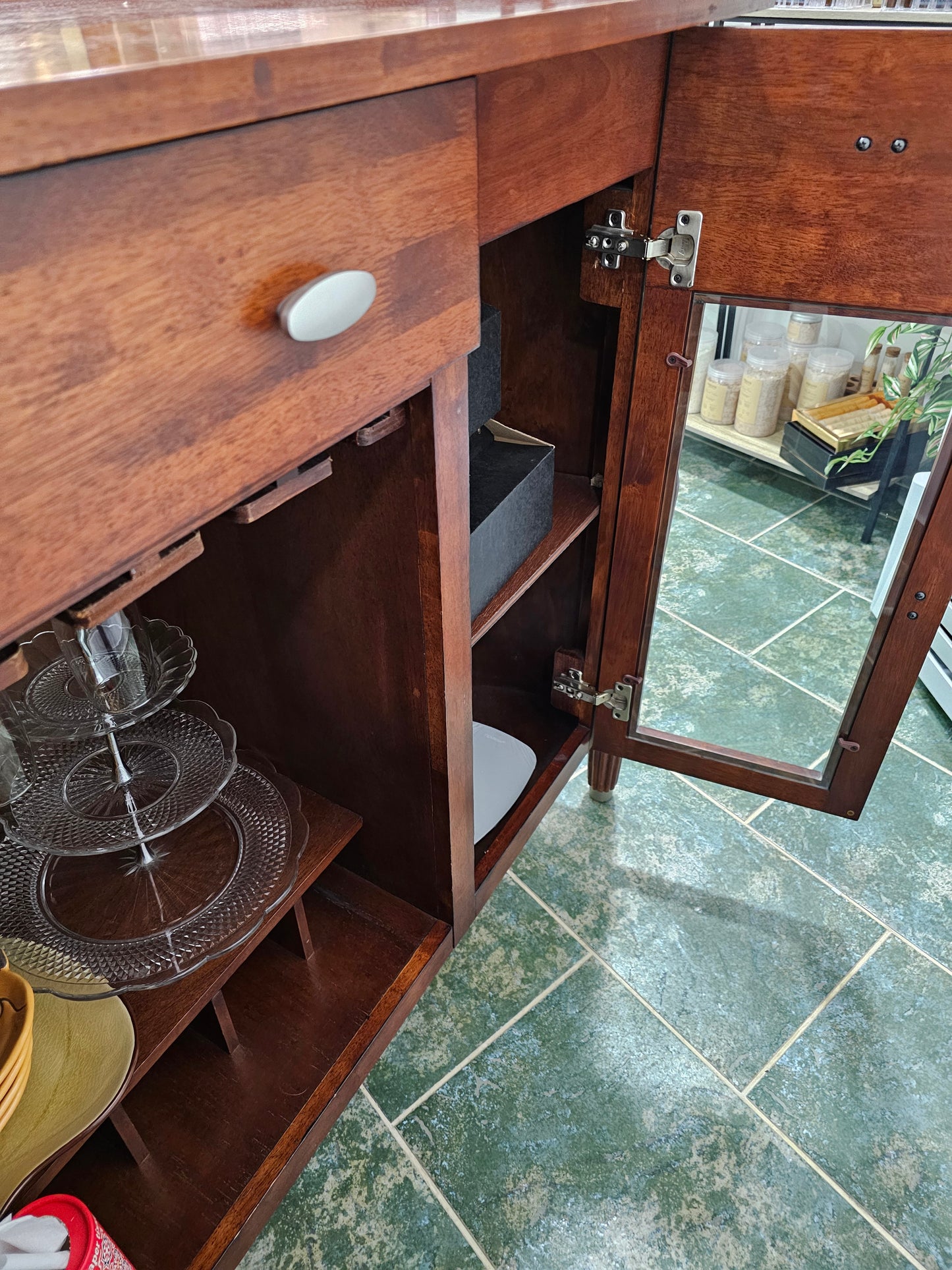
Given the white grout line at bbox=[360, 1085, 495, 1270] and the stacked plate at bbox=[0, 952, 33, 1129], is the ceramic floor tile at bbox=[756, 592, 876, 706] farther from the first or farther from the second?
the stacked plate at bbox=[0, 952, 33, 1129]

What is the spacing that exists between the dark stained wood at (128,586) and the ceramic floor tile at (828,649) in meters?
0.76

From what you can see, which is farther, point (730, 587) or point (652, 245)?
point (730, 587)

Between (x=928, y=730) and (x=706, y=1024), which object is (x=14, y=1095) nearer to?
(x=706, y=1024)

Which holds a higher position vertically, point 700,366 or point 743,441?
point 700,366

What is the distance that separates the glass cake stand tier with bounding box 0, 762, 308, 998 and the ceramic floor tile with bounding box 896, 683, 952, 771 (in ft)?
3.52

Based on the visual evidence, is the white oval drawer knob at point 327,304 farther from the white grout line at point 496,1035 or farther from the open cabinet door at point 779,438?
the white grout line at point 496,1035

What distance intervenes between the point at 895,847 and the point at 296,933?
2.87 ft

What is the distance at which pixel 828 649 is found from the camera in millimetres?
1024

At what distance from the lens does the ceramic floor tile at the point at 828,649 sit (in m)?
0.97

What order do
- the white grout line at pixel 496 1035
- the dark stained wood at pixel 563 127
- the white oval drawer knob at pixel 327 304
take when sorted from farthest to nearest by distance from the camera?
the white grout line at pixel 496 1035
the dark stained wood at pixel 563 127
the white oval drawer knob at pixel 327 304

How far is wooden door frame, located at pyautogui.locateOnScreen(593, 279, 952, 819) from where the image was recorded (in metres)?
0.84

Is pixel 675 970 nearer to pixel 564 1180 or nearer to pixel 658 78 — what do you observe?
pixel 564 1180

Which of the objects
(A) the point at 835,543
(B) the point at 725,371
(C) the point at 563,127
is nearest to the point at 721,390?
(B) the point at 725,371

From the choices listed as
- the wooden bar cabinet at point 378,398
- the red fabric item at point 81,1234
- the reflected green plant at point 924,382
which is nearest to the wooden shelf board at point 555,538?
the wooden bar cabinet at point 378,398
